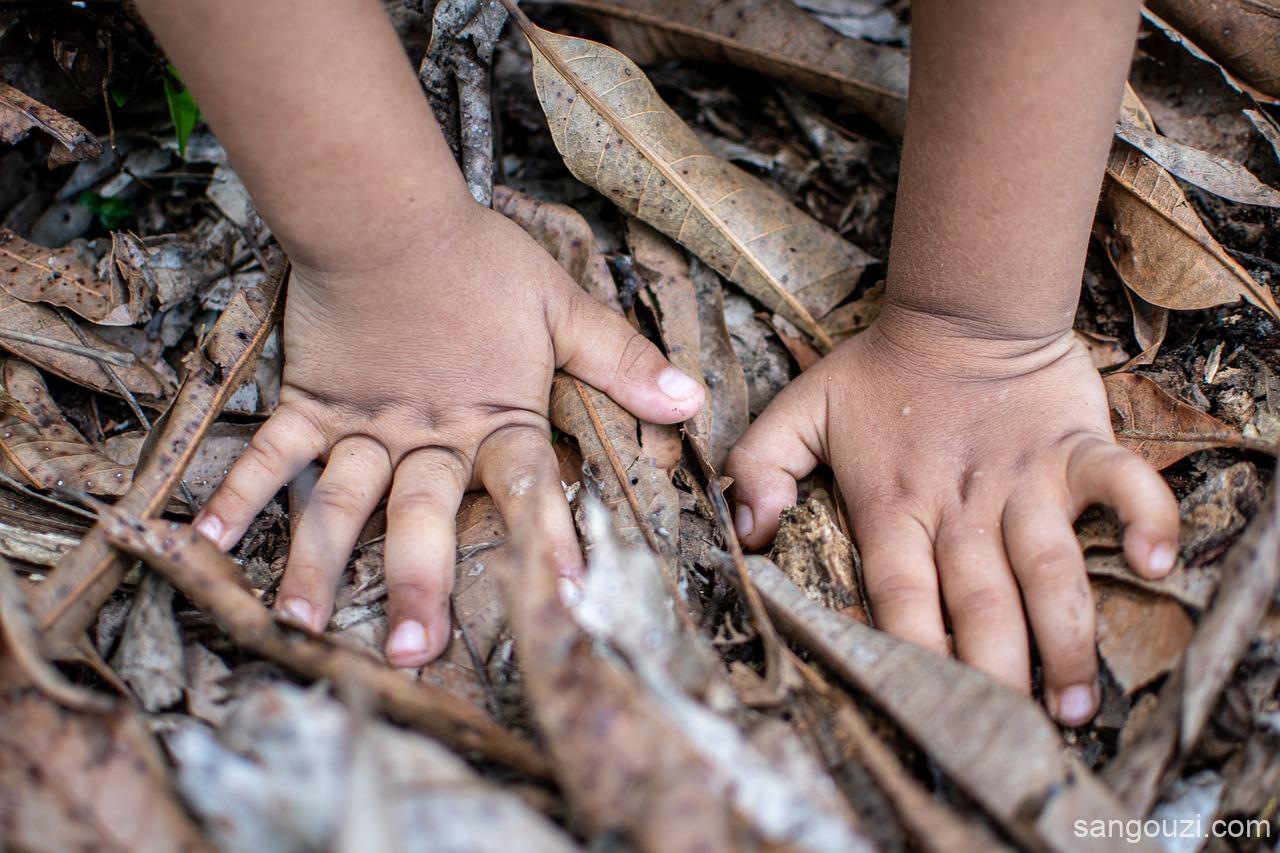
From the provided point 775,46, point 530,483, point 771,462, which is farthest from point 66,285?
point 775,46

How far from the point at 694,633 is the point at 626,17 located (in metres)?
1.71

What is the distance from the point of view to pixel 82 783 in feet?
3.08

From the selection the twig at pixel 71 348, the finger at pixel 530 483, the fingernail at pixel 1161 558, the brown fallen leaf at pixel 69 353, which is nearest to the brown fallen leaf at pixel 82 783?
the finger at pixel 530 483

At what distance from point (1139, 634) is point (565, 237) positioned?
1295 millimetres

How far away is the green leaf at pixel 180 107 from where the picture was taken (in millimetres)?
1986

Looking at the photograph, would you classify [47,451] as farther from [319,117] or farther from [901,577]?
[901,577]

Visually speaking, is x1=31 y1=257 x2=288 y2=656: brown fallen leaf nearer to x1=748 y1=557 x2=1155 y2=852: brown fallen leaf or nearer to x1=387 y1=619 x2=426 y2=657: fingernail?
x1=387 y1=619 x2=426 y2=657: fingernail

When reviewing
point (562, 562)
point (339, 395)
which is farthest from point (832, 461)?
point (339, 395)

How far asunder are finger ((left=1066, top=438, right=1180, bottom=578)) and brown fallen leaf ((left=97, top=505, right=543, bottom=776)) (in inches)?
36.5

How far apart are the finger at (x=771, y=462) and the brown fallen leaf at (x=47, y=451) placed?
111 cm

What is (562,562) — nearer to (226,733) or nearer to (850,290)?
(226,733)

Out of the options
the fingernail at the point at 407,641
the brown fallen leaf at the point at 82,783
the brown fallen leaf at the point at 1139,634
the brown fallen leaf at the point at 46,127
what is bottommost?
the brown fallen leaf at the point at 1139,634

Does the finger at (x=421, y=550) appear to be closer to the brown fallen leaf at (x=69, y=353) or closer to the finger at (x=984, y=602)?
the brown fallen leaf at (x=69, y=353)

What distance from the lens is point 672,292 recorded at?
74.4 inches
